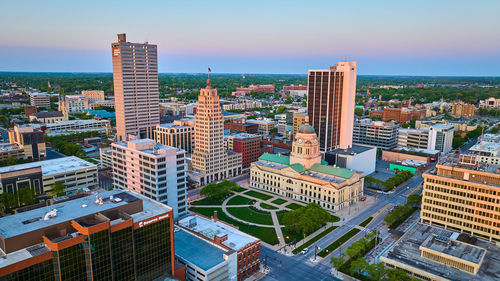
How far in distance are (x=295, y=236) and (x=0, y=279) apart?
3193 inches

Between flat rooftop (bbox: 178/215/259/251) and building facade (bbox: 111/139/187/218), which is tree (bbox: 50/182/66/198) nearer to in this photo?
building facade (bbox: 111/139/187/218)

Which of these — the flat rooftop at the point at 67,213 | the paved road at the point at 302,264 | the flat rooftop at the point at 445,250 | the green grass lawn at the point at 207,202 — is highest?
the flat rooftop at the point at 67,213

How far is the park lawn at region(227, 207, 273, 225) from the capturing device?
403 ft

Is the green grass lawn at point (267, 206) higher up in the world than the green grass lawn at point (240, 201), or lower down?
lower down

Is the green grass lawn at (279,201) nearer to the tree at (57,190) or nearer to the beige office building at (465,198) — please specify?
the beige office building at (465,198)

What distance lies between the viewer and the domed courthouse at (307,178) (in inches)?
5364

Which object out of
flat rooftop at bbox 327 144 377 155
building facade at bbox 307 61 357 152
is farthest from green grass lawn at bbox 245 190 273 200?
flat rooftop at bbox 327 144 377 155

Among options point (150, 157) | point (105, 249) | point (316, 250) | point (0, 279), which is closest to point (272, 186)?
point (316, 250)

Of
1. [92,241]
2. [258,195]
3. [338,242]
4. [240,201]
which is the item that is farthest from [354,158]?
[92,241]

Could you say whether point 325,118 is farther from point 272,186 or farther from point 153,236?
point 153,236

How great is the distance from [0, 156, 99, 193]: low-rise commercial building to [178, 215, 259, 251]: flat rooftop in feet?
221

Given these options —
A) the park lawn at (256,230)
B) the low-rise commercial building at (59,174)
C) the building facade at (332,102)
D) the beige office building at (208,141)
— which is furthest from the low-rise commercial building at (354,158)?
the low-rise commercial building at (59,174)

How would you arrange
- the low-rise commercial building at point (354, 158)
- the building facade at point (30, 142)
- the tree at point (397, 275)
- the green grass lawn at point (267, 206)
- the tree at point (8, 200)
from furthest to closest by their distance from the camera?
1. the building facade at point (30, 142)
2. the low-rise commercial building at point (354, 158)
3. the green grass lawn at point (267, 206)
4. the tree at point (8, 200)
5. the tree at point (397, 275)

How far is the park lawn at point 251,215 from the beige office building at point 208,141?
33.6 metres
